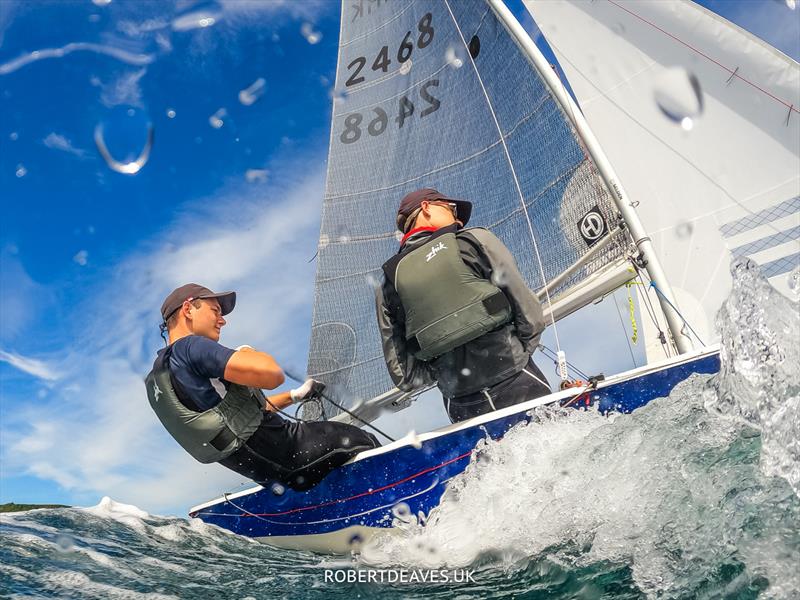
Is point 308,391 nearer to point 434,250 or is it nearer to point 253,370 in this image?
point 253,370

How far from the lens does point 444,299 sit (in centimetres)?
281

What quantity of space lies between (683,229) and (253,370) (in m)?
4.21

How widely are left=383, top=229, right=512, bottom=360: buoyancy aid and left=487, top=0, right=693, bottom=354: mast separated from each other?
2333mm

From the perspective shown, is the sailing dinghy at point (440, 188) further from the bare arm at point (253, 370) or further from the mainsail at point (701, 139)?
the bare arm at point (253, 370)

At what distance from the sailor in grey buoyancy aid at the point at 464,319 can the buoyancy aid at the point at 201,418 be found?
2.62ft

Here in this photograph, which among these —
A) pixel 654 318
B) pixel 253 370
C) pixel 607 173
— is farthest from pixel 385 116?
pixel 253 370

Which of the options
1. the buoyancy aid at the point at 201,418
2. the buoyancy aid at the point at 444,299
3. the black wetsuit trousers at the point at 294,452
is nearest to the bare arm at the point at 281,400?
the black wetsuit trousers at the point at 294,452

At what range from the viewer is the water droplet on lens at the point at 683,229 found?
5211 mm

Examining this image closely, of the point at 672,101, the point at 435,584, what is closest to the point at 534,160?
the point at 672,101

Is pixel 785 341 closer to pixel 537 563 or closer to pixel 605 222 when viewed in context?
pixel 537 563

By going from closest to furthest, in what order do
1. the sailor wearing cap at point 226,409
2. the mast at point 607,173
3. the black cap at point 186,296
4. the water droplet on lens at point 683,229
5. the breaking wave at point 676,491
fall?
the breaking wave at point 676,491 < the sailor wearing cap at point 226,409 < the black cap at point 186,296 < the mast at point 607,173 < the water droplet on lens at point 683,229

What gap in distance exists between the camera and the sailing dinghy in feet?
9.48

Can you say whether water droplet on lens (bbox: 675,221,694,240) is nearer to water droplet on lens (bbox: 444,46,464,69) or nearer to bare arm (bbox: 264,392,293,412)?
water droplet on lens (bbox: 444,46,464,69)

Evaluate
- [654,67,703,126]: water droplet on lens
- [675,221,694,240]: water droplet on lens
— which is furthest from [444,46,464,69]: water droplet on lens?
[675,221,694,240]: water droplet on lens
